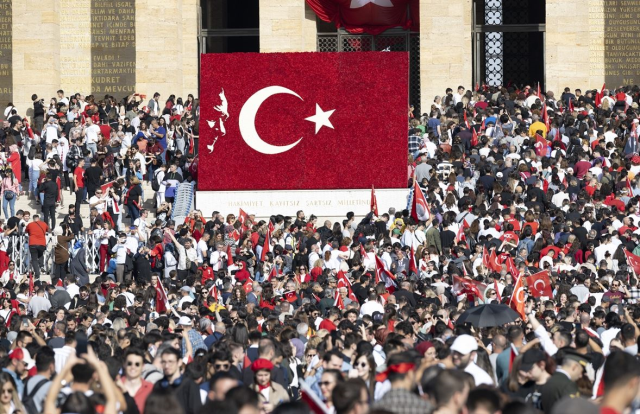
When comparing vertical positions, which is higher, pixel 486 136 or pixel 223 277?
pixel 486 136

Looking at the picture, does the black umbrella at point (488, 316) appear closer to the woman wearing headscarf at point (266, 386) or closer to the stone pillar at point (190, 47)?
the woman wearing headscarf at point (266, 386)

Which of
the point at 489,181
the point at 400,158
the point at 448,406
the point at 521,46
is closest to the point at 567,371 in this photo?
the point at 448,406

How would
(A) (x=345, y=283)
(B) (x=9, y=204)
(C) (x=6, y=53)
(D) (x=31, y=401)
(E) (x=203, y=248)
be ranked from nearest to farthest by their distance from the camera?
(D) (x=31, y=401)
(A) (x=345, y=283)
(E) (x=203, y=248)
(B) (x=9, y=204)
(C) (x=6, y=53)

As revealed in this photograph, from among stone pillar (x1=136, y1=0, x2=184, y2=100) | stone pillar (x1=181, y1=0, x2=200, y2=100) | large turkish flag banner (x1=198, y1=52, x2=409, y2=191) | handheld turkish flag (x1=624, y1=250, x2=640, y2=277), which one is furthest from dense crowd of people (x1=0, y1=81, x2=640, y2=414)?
stone pillar (x1=181, y1=0, x2=200, y2=100)

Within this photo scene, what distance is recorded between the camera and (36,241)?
25.7m

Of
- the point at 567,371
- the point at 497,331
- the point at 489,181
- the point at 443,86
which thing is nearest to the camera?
the point at 567,371

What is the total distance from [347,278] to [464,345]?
858 centimetres

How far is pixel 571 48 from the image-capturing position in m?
37.5

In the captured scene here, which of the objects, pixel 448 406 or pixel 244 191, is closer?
pixel 448 406

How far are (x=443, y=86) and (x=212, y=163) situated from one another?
9461 mm

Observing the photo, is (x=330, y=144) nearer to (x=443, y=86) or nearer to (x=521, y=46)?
(x=443, y=86)

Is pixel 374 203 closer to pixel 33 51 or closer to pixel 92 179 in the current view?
pixel 92 179

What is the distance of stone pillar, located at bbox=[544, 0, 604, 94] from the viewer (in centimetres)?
3744

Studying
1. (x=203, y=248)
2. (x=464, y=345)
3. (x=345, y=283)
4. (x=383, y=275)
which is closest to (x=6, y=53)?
(x=203, y=248)
